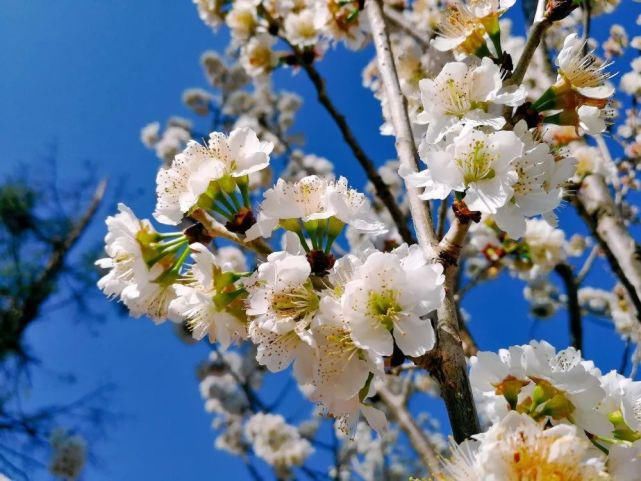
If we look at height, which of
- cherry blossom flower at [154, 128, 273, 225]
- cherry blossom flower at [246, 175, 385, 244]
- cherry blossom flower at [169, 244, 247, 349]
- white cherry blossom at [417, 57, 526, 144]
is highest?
cherry blossom flower at [154, 128, 273, 225]

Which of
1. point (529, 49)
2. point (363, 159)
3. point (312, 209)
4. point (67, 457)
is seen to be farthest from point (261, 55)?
point (67, 457)

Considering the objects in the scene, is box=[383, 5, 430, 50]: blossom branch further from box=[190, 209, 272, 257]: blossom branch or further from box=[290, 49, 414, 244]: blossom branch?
box=[190, 209, 272, 257]: blossom branch

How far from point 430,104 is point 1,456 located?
626 centimetres

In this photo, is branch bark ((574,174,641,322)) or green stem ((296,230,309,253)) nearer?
green stem ((296,230,309,253))

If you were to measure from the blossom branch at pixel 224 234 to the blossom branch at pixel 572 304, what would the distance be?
1522 millimetres

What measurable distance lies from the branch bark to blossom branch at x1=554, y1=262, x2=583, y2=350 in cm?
29

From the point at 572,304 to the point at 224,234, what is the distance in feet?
5.75

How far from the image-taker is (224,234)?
77 cm

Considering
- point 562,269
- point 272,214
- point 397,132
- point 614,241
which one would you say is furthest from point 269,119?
point 272,214

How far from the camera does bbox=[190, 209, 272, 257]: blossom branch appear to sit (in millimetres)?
753

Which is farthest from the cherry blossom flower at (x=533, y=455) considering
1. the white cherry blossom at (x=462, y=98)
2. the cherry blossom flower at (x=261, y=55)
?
the cherry blossom flower at (x=261, y=55)

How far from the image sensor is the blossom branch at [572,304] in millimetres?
2029

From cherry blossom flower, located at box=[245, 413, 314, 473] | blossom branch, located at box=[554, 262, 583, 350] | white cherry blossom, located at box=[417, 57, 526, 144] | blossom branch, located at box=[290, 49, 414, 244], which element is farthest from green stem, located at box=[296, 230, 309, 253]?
cherry blossom flower, located at box=[245, 413, 314, 473]

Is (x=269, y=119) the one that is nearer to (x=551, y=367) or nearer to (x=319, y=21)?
(x=319, y=21)
